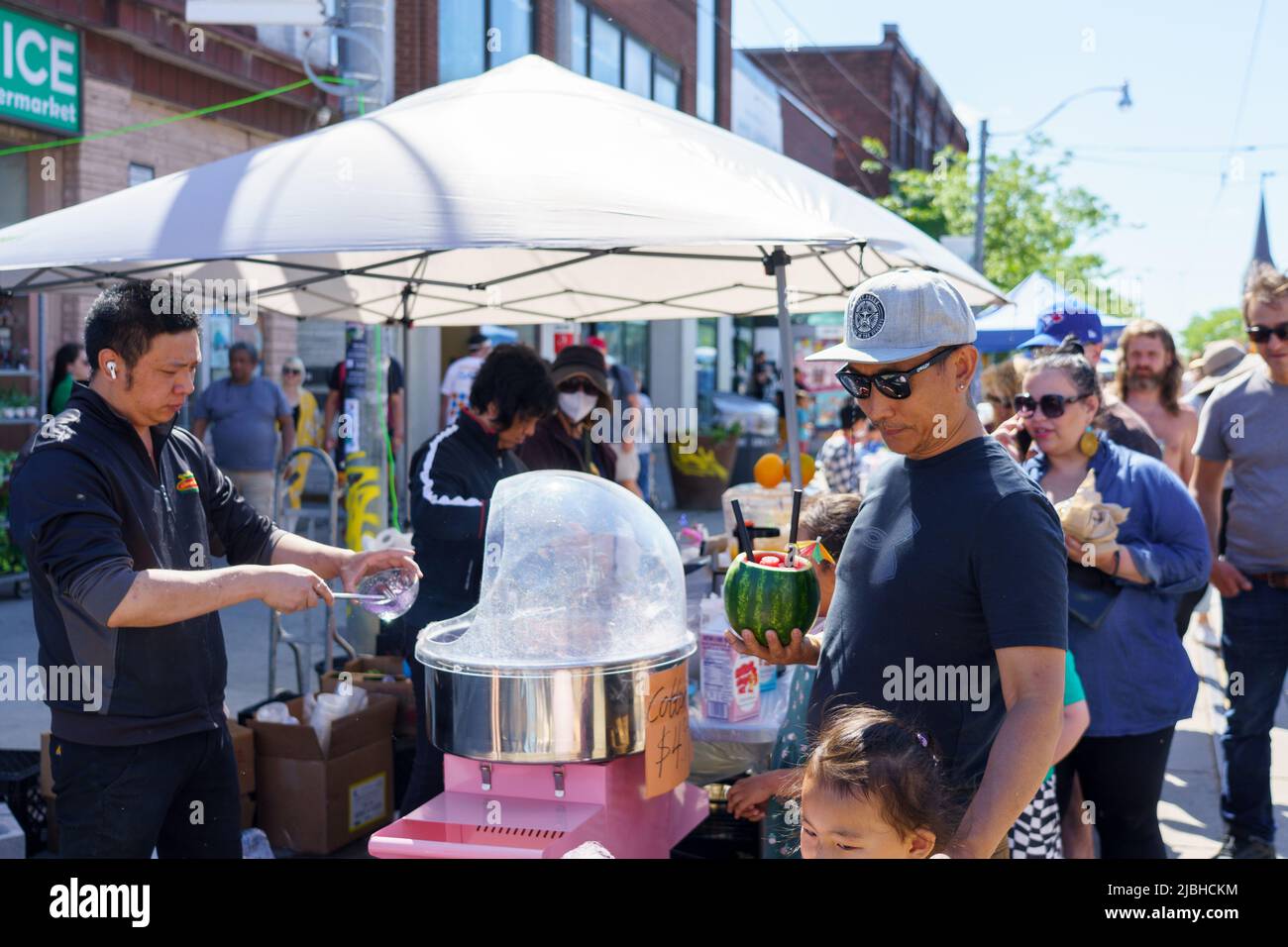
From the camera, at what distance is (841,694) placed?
251 centimetres

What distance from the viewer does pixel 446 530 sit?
14.5ft

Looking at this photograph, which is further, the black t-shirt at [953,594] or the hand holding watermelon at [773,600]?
the hand holding watermelon at [773,600]

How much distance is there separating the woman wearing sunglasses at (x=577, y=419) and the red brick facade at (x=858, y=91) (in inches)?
1465

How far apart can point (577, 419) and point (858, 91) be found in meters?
41.7

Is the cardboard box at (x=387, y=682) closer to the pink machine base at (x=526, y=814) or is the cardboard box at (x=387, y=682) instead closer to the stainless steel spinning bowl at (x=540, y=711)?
the pink machine base at (x=526, y=814)

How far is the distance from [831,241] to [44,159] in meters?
8.56

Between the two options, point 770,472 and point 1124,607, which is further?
point 770,472

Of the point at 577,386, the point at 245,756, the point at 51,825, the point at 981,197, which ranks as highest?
the point at 981,197

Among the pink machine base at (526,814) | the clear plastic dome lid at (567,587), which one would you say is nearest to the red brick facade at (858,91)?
the clear plastic dome lid at (567,587)

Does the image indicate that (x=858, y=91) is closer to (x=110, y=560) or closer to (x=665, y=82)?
(x=665, y=82)

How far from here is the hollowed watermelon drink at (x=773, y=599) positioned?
2990 millimetres

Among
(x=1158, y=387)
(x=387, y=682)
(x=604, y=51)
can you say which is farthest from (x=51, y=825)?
(x=604, y=51)

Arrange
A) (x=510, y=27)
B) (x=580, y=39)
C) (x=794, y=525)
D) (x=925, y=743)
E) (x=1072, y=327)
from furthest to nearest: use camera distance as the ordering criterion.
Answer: (x=580, y=39) < (x=510, y=27) < (x=1072, y=327) < (x=794, y=525) < (x=925, y=743)
